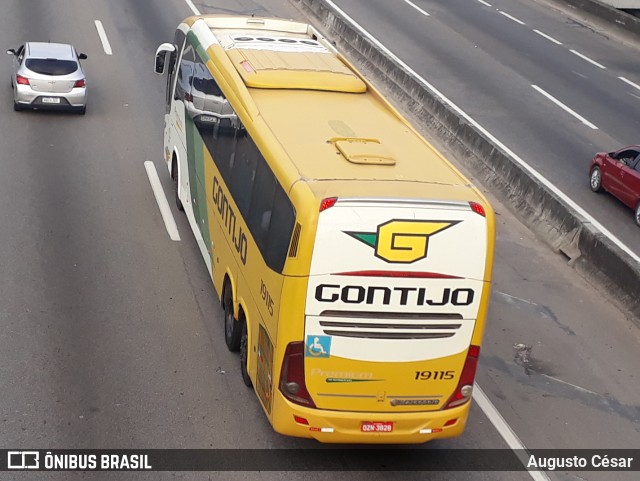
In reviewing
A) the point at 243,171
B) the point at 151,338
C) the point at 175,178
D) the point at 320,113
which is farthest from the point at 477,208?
the point at 175,178

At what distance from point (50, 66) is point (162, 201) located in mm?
6723

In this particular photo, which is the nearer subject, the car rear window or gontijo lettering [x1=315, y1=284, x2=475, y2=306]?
gontijo lettering [x1=315, y1=284, x2=475, y2=306]

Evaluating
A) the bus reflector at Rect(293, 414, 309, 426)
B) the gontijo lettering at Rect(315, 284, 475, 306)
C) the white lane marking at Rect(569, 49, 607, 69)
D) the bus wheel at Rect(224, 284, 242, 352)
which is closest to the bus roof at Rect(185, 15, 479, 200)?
the gontijo lettering at Rect(315, 284, 475, 306)

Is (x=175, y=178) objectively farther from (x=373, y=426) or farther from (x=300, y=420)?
(x=373, y=426)

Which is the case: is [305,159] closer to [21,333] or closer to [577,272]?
[21,333]

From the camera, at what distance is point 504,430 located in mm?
12539

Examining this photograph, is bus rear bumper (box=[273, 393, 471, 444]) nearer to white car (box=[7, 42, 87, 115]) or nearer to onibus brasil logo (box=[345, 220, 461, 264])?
onibus brasil logo (box=[345, 220, 461, 264])

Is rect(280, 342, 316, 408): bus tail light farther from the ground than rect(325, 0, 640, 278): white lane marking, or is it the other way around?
rect(280, 342, 316, 408): bus tail light

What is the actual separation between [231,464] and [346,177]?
3.54 m

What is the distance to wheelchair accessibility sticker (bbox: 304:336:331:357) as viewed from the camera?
10.4 metres

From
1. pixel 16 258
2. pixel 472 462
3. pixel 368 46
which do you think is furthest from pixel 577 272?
pixel 368 46

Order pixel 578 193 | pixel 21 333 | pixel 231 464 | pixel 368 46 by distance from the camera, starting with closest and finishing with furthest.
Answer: pixel 231 464, pixel 21 333, pixel 578 193, pixel 368 46

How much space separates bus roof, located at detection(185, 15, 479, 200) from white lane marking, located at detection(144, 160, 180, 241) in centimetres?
344

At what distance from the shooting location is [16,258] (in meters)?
15.9
